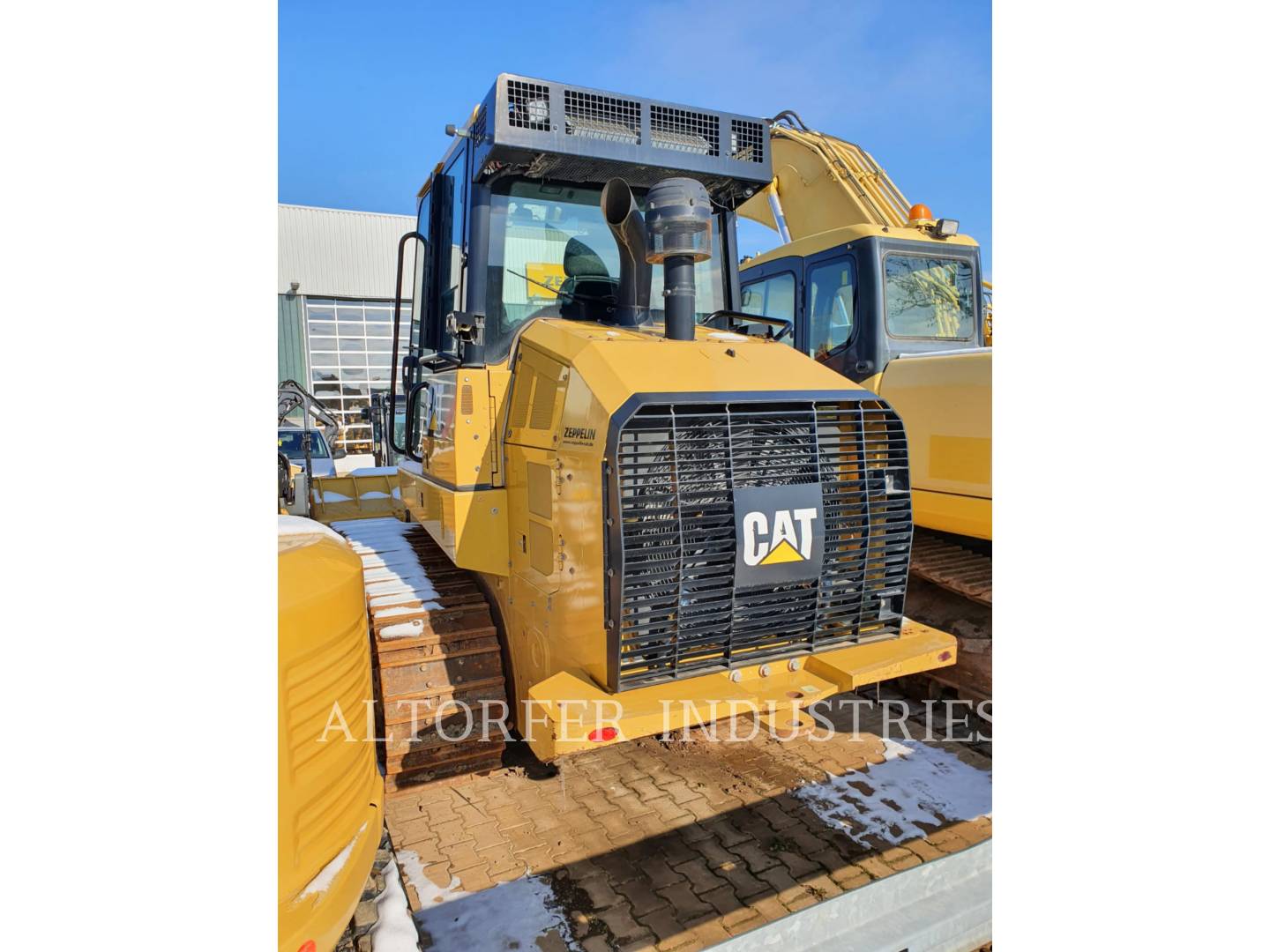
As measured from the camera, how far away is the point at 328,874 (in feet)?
5.25

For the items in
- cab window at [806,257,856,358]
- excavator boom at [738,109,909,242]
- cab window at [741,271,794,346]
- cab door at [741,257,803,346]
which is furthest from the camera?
excavator boom at [738,109,909,242]

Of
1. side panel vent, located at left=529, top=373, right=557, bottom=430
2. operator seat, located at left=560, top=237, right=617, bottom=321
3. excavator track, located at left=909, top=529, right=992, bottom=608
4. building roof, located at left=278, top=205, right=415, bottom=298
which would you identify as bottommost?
excavator track, located at left=909, top=529, right=992, bottom=608

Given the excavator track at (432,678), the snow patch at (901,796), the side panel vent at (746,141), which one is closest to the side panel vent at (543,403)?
the excavator track at (432,678)

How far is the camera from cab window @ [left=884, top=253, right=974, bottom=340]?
5.39 meters

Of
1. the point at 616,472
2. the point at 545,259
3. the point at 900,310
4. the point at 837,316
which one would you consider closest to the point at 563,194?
the point at 545,259

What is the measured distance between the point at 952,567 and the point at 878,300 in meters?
1.95

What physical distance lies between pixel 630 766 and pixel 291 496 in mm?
4208

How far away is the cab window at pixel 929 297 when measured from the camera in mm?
5387

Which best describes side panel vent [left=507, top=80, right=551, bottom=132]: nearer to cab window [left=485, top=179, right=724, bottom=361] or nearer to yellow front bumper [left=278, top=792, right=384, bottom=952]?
cab window [left=485, top=179, right=724, bottom=361]

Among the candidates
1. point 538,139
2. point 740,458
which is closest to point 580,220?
point 538,139

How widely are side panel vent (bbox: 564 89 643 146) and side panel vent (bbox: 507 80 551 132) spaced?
0.08 metres

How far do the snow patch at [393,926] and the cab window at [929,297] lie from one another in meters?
4.56

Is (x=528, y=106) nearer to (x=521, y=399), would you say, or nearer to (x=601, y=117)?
(x=601, y=117)

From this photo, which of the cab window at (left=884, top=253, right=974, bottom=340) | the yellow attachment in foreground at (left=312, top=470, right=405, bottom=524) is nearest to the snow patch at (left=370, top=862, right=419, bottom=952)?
the cab window at (left=884, top=253, right=974, bottom=340)
